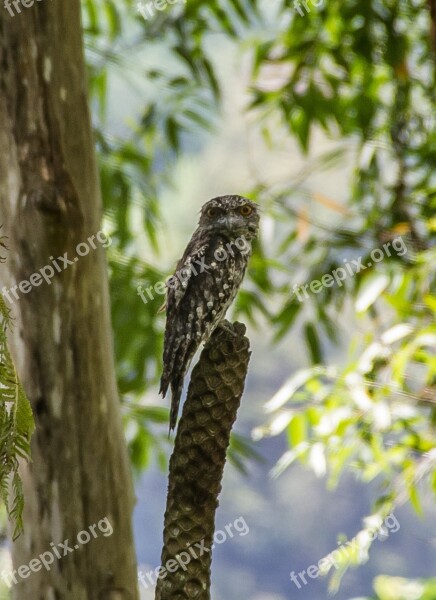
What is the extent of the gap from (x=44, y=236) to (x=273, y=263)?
1100 millimetres

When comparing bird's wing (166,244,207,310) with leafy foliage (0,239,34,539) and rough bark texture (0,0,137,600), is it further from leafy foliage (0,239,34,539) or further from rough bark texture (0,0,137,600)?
leafy foliage (0,239,34,539)

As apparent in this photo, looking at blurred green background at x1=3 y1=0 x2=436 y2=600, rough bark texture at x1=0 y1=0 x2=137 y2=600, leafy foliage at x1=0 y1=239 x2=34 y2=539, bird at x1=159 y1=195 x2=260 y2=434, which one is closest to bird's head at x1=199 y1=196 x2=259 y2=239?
bird at x1=159 y1=195 x2=260 y2=434

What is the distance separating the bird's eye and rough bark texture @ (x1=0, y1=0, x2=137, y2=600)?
25 centimetres

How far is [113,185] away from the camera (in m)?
2.54

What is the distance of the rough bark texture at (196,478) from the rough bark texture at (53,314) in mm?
383

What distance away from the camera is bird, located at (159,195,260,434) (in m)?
1.43

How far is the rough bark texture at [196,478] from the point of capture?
117cm

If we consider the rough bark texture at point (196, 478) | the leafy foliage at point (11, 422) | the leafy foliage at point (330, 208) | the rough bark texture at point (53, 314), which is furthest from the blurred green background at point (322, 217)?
the leafy foliage at point (11, 422)

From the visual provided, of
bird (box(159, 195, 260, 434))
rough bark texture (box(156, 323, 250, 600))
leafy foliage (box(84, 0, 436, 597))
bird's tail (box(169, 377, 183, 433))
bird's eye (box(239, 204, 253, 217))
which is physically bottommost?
rough bark texture (box(156, 323, 250, 600))

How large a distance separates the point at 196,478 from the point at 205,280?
17.0 inches

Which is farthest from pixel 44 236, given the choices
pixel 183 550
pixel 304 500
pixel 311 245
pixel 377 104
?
pixel 304 500

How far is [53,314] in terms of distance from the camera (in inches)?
60.6

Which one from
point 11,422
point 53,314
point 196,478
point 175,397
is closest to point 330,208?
point 53,314

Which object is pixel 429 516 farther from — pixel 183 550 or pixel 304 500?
pixel 183 550
